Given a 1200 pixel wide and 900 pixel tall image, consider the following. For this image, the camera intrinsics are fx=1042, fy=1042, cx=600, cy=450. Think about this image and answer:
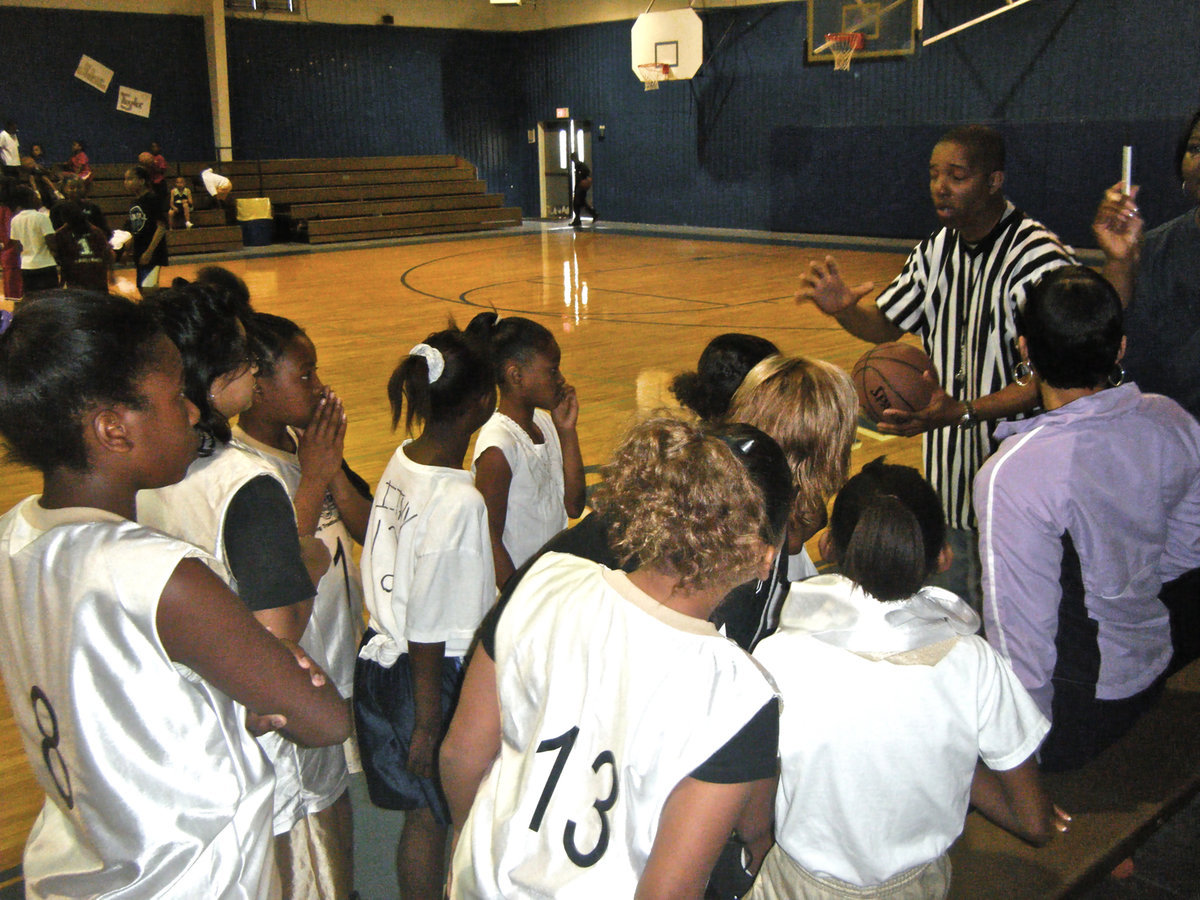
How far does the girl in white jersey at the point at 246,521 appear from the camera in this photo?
1598 millimetres

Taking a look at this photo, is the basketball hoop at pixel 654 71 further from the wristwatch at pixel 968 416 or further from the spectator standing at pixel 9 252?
the wristwatch at pixel 968 416

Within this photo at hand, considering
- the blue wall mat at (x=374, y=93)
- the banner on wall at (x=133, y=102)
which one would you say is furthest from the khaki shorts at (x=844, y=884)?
the blue wall mat at (x=374, y=93)

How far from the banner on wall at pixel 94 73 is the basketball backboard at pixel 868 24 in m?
11.5

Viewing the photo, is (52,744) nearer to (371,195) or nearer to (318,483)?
(318,483)

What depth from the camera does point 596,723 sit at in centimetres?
119

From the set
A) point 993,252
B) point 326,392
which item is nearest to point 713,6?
point 993,252

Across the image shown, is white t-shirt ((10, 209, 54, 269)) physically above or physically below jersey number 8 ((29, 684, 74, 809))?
above

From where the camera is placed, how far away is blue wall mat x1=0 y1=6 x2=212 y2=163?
54.2 ft

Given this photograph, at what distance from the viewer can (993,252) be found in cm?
286

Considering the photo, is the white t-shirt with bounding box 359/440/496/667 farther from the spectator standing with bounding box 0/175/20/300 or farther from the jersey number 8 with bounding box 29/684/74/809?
the spectator standing with bounding box 0/175/20/300

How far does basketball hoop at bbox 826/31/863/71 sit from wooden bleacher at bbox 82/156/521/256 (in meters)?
6.92

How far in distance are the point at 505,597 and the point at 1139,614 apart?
1377 mm

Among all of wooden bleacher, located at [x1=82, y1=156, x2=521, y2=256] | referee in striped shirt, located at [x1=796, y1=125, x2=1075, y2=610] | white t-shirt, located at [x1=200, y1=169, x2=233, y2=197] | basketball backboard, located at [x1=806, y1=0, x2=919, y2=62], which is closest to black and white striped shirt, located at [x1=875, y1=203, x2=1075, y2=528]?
referee in striped shirt, located at [x1=796, y1=125, x2=1075, y2=610]

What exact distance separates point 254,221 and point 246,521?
55.0ft
